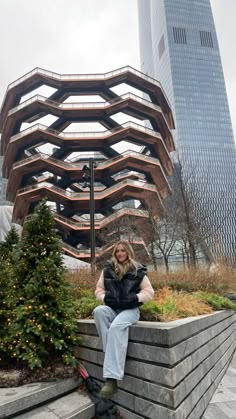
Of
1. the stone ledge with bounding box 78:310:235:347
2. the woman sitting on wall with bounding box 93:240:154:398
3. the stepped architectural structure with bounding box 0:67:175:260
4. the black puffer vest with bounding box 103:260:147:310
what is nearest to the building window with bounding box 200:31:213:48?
the stepped architectural structure with bounding box 0:67:175:260

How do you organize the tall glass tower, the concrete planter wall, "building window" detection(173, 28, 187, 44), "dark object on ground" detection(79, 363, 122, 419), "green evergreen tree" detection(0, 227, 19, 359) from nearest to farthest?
the concrete planter wall → "dark object on ground" detection(79, 363, 122, 419) → "green evergreen tree" detection(0, 227, 19, 359) → the tall glass tower → "building window" detection(173, 28, 187, 44)

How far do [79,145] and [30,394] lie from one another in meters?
28.8

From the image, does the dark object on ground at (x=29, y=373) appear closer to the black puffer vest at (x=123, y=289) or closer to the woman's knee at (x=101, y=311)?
the woman's knee at (x=101, y=311)

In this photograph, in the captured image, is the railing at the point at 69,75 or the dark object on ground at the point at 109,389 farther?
the railing at the point at 69,75

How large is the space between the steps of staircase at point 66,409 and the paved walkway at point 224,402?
Answer: 1.28 metres

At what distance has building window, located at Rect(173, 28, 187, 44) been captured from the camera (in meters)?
121

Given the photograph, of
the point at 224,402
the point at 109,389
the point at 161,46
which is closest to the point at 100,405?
the point at 109,389

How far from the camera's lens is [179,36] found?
12350 cm

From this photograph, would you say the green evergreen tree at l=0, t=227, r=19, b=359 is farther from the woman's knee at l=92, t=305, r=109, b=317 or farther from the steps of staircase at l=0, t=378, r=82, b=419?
the woman's knee at l=92, t=305, r=109, b=317

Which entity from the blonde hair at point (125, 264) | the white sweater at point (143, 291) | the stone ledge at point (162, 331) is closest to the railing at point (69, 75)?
the blonde hair at point (125, 264)

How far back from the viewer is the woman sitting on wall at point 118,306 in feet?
8.79

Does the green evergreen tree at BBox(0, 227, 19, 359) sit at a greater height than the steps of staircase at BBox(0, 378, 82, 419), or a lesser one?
greater

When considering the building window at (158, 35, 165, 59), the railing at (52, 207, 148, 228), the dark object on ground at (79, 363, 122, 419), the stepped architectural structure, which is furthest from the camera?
the building window at (158, 35, 165, 59)

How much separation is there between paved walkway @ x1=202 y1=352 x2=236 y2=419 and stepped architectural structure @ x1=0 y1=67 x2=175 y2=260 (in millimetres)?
21976
